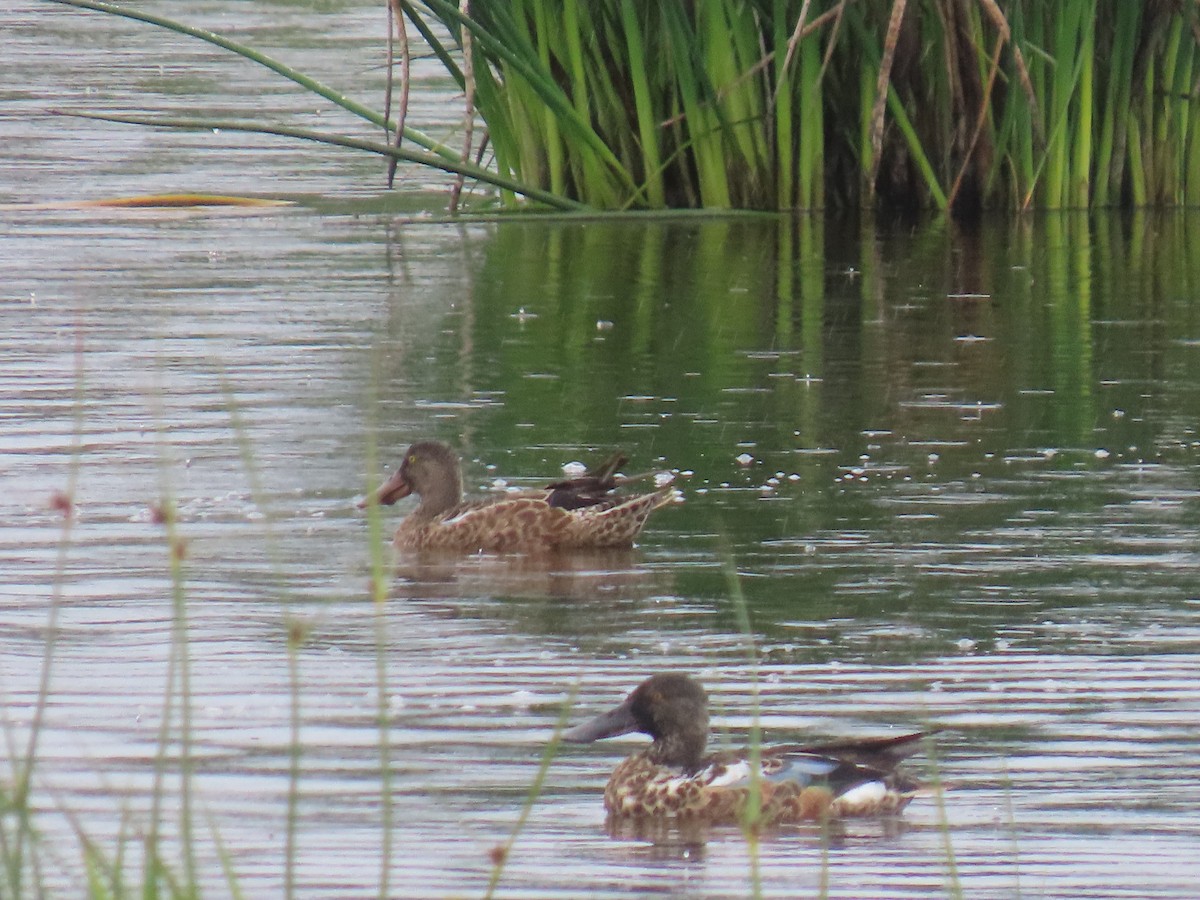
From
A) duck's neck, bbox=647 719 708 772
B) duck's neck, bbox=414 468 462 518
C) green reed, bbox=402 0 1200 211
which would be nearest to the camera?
duck's neck, bbox=647 719 708 772

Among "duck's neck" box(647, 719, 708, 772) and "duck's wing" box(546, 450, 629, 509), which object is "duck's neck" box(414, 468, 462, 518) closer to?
"duck's wing" box(546, 450, 629, 509)

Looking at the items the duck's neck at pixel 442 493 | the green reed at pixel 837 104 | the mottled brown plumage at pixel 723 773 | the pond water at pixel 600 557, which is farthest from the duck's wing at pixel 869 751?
the green reed at pixel 837 104

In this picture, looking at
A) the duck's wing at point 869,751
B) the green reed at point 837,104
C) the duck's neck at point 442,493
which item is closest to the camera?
the duck's wing at point 869,751

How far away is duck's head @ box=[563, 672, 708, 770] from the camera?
6070mm

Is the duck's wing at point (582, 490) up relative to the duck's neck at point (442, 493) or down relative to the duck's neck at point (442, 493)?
up

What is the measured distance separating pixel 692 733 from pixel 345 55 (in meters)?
23.1

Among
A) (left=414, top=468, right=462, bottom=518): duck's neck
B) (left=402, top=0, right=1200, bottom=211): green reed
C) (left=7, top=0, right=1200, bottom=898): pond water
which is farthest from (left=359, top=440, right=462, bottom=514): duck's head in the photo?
(left=402, top=0, right=1200, bottom=211): green reed

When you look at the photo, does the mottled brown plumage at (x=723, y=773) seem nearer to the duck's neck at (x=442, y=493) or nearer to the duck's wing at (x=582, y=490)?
the duck's wing at (x=582, y=490)

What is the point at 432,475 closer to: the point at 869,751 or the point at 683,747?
the point at 683,747

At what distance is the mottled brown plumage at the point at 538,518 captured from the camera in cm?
896

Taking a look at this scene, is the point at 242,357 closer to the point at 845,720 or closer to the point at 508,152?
the point at 508,152

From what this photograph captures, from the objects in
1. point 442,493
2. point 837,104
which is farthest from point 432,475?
point 837,104

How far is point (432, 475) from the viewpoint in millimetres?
9336

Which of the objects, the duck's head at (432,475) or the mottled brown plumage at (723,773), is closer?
the mottled brown plumage at (723,773)
